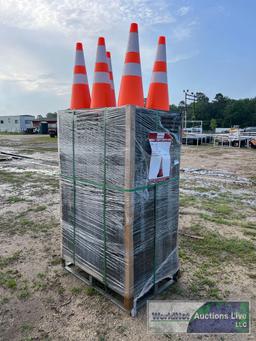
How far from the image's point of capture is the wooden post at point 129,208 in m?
1.95

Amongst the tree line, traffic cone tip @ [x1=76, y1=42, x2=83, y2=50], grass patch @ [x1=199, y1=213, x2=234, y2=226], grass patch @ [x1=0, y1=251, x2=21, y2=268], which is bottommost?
grass patch @ [x1=0, y1=251, x2=21, y2=268]

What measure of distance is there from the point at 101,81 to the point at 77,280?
2091 mm

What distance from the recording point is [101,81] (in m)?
2.40

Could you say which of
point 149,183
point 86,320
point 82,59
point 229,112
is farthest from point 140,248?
point 229,112

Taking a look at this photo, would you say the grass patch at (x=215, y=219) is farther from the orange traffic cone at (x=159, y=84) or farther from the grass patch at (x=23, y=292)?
→ the grass patch at (x=23, y=292)

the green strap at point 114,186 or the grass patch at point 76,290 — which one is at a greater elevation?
the green strap at point 114,186

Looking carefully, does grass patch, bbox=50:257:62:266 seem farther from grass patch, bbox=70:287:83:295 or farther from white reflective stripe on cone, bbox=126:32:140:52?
white reflective stripe on cone, bbox=126:32:140:52

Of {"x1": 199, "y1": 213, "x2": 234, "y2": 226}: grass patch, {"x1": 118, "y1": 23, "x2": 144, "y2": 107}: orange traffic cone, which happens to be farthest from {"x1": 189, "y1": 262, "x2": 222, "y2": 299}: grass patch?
{"x1": 118, "y1": 23, "x2": 144, "y2": 107}: orange traffic cone

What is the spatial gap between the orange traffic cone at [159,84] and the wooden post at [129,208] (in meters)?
0.57

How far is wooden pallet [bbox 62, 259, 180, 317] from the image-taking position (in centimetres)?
227

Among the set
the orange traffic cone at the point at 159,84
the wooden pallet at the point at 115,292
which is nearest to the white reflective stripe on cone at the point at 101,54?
the orange traffic cone at the point at 159,84

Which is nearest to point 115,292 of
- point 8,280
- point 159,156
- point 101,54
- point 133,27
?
point 8,280

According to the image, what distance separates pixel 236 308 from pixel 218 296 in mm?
193

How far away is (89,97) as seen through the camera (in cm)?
270
